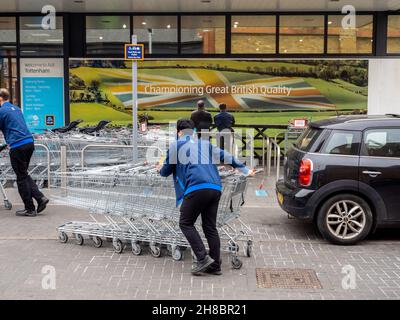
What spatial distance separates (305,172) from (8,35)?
36.0ft

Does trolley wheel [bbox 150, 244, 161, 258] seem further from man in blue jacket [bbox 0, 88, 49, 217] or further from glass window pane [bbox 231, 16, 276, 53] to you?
glass window pane [bbox 231, 16, 276, 53]

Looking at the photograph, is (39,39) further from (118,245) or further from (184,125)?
(184,125)

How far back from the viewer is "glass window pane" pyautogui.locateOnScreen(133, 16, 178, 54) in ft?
51.8

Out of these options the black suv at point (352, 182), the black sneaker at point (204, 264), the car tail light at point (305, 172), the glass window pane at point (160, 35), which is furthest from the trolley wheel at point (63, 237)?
the glass window pane at point (160, 35)

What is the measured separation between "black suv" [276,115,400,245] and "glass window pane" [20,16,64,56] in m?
9.98

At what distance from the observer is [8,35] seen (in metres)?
15.9

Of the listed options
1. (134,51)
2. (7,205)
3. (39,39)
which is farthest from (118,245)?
(39,39)

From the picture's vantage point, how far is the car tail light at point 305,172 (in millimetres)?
7785

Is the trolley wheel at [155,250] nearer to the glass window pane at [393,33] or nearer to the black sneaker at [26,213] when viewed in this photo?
the black sneaker at [26,213]

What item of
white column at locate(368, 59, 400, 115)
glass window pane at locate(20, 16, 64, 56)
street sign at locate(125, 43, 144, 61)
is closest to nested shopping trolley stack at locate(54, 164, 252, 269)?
street sign at locate(125, 43, 144, 61)
